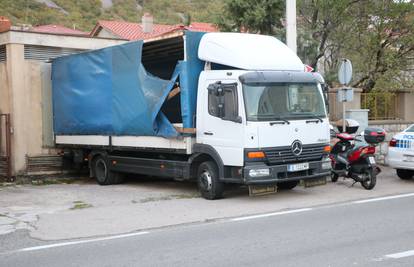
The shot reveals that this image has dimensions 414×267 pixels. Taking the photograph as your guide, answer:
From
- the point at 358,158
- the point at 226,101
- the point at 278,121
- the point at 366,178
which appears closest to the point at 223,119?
the point at 226,101

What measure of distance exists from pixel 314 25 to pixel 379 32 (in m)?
2.20

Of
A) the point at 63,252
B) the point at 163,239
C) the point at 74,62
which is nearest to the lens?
the point at 63,252

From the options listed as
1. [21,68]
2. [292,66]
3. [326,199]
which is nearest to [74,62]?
[21,68]

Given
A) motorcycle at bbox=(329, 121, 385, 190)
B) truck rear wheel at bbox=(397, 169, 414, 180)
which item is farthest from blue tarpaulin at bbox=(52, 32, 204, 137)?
truck rear wheel at bbox=(397, 169, 414, 180)

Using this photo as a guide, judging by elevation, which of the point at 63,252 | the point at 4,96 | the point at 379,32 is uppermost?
the point at 379,32

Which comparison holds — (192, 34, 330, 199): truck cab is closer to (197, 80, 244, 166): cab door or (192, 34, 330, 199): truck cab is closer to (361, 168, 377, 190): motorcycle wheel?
(197, 80, 244, 166): cab door

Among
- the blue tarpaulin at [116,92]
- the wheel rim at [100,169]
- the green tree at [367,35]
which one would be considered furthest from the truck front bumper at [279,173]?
the green tree at [367,35]

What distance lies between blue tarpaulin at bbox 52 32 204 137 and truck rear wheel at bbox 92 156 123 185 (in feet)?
2.47

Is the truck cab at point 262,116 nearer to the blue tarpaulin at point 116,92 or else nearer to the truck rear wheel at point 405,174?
the blue tarpaulin at point 116,92

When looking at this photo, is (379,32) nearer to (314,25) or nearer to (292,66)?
(314,25)

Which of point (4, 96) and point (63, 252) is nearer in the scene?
point (63, 252)

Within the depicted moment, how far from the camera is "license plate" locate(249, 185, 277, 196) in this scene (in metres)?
10.9

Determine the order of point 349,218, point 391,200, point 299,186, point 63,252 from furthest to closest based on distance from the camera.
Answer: point 299,186
point 391,200
point 349,218
point 63,252

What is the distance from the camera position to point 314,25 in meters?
20.1
